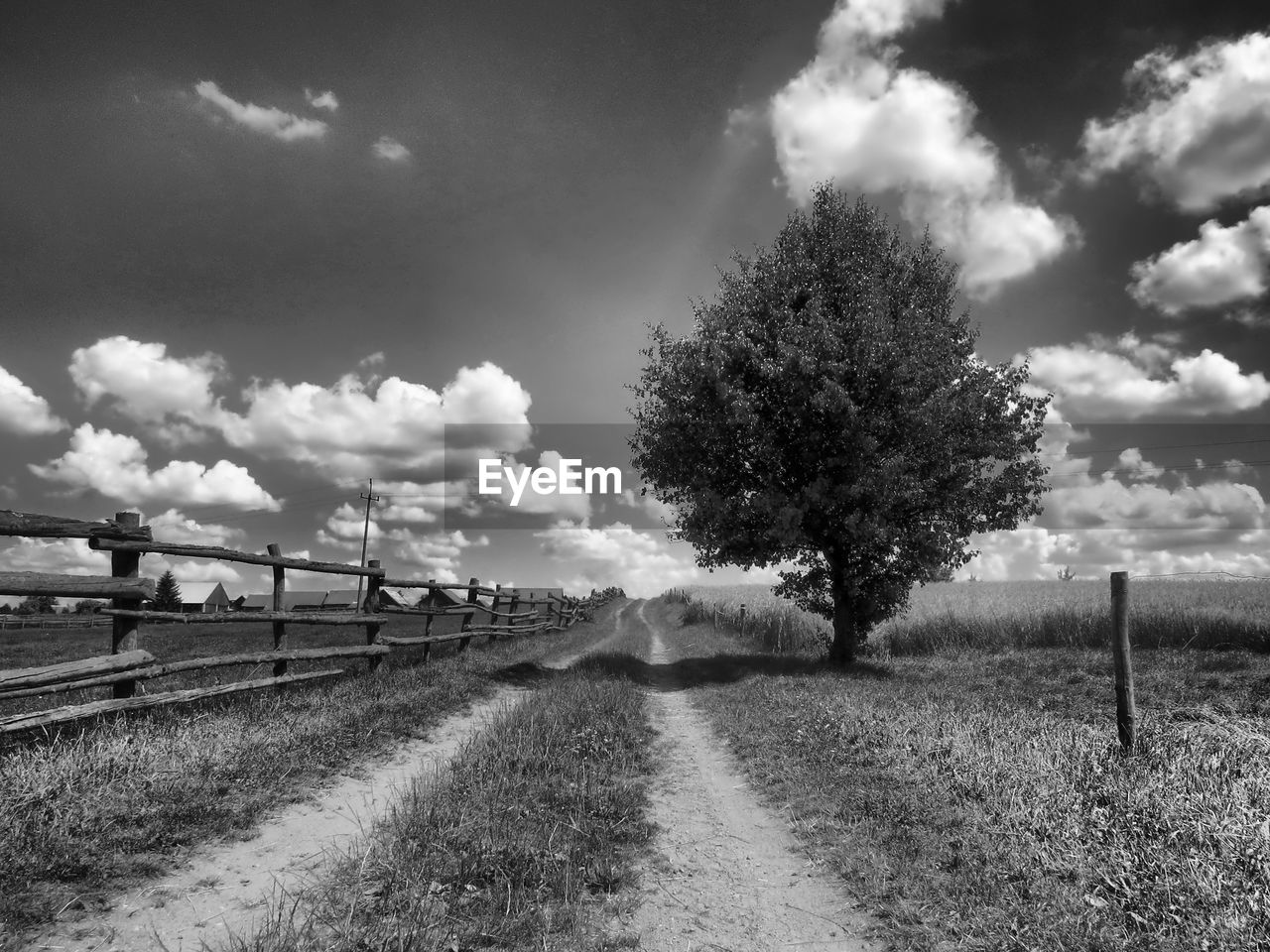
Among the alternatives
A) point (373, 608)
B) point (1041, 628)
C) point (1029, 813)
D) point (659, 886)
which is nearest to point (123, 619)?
point (373, 608)

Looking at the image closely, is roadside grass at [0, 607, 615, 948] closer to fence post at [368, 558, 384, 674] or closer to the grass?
fence post at [368, 558, 384, 674]

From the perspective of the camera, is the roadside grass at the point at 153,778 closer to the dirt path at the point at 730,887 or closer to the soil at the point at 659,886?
the soil at the point at 659,886

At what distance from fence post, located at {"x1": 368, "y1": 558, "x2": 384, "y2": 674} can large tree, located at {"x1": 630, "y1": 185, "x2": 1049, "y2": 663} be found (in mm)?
7761

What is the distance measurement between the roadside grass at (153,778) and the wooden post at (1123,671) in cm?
866

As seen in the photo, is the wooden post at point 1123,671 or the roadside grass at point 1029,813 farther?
the wooden post at point 1123,671

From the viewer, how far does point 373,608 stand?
13422 mm

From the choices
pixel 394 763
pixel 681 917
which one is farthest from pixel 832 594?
pixel 681 917

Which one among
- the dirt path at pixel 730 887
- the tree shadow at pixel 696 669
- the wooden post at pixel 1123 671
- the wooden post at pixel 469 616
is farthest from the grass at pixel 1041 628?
the dirt path at pixel 730 887

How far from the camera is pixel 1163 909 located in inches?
161

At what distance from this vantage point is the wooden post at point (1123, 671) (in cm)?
747

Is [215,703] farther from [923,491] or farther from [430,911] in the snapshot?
[923,491]

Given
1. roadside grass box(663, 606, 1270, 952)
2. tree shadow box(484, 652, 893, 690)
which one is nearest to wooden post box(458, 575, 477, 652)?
tree shadow box(484, 652, 893, 690)

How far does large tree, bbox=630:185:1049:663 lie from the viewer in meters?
16.1

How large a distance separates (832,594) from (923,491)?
3.85 metres
